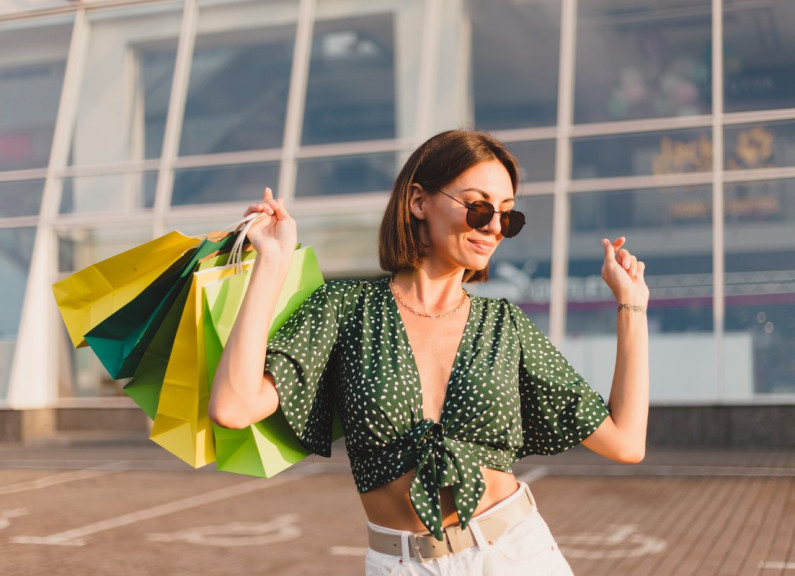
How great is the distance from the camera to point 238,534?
7.37 m

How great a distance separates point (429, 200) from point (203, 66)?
1362 cm

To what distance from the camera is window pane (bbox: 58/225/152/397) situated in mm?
14672

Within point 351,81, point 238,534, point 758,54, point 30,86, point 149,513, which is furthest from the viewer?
point 30,86

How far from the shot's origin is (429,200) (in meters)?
2.22

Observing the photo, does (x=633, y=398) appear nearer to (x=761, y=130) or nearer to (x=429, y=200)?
(x=429, y=200)

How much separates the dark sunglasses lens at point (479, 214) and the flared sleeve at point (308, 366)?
336mm

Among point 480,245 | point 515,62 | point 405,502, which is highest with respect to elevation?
point 515,62

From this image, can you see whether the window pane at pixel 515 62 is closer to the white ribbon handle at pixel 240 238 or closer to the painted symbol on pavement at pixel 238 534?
the painted symbol on pavement at pixel 238 534

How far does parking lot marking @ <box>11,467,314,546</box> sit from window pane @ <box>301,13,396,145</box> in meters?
5.24

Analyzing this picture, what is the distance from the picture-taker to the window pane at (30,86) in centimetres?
1569

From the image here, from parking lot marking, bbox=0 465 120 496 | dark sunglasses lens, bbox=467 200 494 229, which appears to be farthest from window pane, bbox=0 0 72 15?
dark sunglasses lens, bbox=467 200 494 229

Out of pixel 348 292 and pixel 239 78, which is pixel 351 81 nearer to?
pixel 239 78

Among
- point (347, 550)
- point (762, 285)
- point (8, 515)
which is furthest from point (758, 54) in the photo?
point (8, 515)

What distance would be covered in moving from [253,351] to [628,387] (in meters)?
0.82
